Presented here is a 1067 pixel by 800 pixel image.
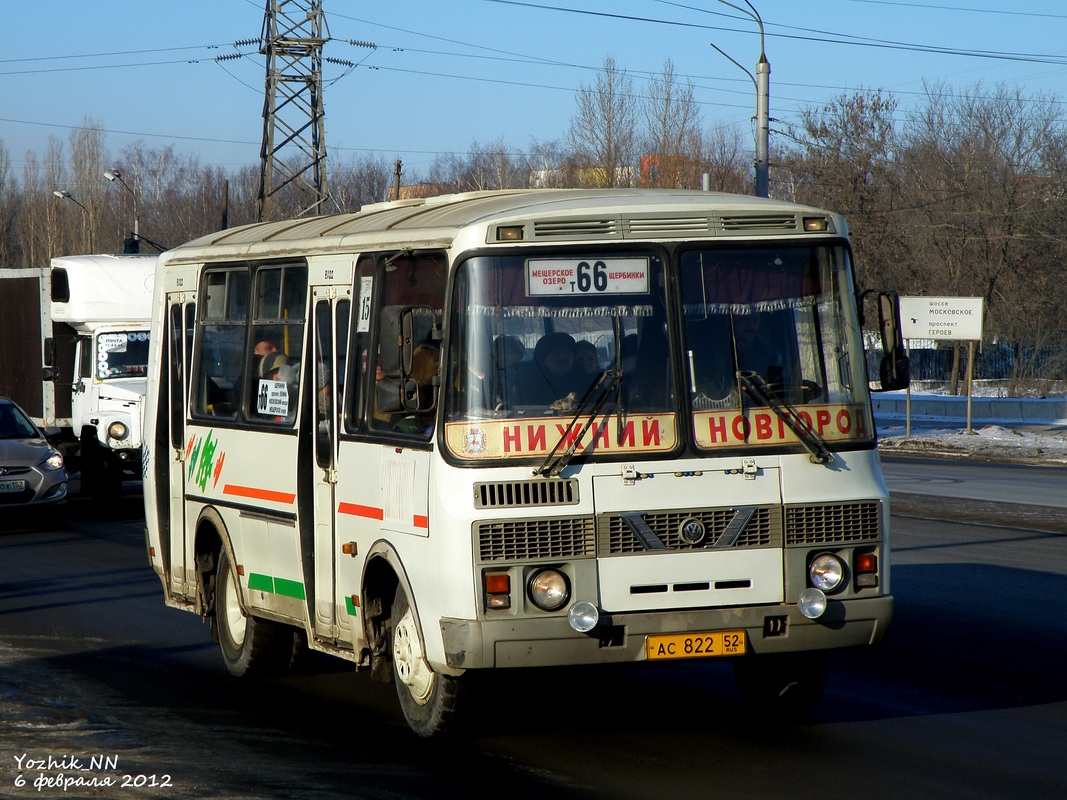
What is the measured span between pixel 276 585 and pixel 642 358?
9.53 feet

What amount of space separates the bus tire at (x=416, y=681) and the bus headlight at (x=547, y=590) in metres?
0.64

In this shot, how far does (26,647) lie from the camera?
9.95 meters

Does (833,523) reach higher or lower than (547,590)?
higher

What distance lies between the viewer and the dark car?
56.9 feet

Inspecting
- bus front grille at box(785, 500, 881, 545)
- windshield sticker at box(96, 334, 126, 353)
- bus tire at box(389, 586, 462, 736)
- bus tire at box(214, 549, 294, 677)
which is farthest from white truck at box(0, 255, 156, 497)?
bus front grille at box(785, 500, 881, 545)

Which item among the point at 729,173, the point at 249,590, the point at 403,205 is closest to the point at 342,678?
the point at 249,590

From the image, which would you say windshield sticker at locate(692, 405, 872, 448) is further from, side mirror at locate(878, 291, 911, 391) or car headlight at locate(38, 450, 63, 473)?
car headlight at locate(38, 450, 63, 473)

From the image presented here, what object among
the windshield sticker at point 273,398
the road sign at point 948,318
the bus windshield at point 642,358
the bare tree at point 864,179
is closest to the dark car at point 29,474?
the windshield sticker at point 273,398

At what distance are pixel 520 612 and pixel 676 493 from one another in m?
0.87

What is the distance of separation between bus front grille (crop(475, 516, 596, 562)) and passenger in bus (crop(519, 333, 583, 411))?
20.7 inches

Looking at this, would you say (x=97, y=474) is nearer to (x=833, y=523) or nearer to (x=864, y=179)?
(x=833, y=523)

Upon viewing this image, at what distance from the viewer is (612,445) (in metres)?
6.47

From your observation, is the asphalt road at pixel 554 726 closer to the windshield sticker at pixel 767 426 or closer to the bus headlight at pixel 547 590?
the bus headlight at pixel 547 590

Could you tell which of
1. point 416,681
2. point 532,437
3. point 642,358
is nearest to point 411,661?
point 416,681
